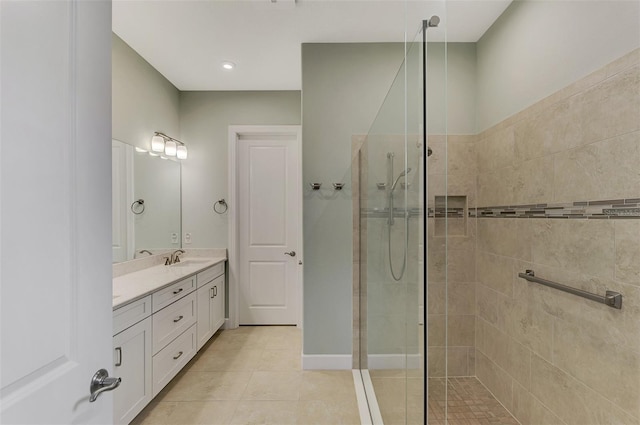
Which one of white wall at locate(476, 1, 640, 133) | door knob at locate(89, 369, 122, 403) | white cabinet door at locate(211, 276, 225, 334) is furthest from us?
white cabinet door at locate(211, 276, 225, 334)

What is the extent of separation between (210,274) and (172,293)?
30.8 inches

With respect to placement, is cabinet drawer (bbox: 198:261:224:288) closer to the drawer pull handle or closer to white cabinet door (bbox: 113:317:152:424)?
white cabinet door (bbox: 113:317:152:424)

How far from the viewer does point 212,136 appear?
347cm

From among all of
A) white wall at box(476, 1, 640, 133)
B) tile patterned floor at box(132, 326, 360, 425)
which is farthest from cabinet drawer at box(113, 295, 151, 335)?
white wall at box(476, 1, 640, 133)

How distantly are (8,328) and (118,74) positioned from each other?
Result: 2517 millimetres

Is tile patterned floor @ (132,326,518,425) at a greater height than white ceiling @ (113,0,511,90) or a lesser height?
lesser

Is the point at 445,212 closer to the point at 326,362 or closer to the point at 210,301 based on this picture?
the point at 326,362

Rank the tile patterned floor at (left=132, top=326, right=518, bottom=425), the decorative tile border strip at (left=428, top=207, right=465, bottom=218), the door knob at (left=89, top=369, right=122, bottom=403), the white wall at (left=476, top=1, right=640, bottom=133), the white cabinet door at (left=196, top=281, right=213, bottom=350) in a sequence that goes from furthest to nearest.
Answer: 1. the white cabinet door at (left=196, top=281, right=213, bottom=350)
2. the tile patterned floor at (left=132, top=326, right=518, bottom=425)
3. the white wall at (left=476, top=1, right=640, bottom=133)
4. the decorative tile border strip at (left=428, top=207, right=465, bottom=218)
5. the door knob at (left=89, top=369, right=122, bottom=403)

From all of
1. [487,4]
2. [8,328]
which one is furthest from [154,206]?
[487,4]

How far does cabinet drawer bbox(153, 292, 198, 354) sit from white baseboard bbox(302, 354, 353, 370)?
1.02m

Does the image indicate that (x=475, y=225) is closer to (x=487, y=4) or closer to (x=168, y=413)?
(x=487, y=4)

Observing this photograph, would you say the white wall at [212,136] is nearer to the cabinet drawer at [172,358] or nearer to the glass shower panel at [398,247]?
the cabinet drawer at [172,358]

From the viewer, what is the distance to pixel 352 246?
2.59 m

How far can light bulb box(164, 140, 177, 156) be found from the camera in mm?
3102
